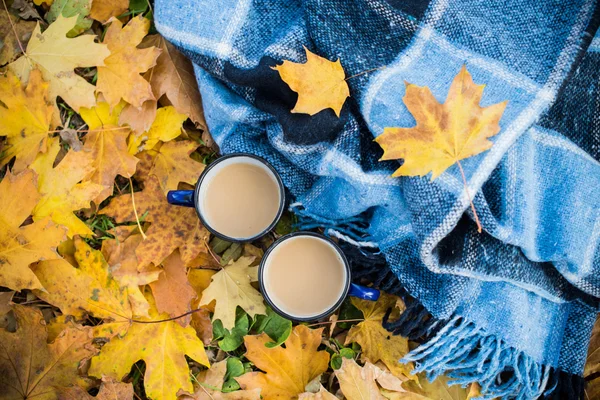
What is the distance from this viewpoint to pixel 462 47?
41.0 inches

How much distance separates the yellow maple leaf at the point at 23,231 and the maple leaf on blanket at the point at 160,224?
0.53 feet

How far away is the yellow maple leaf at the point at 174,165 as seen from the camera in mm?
1221

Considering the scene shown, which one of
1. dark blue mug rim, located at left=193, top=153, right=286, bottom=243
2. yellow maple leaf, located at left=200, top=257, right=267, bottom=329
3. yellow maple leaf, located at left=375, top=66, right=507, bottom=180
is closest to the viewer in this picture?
yellow maple leaf, located at left=375, top=66, right=507, bottom=180

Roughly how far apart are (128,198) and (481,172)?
794 millimetres

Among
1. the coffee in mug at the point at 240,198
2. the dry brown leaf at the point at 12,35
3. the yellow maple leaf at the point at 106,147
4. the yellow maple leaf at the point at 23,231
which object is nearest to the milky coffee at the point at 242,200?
the coffee in mug at the point at 240,198

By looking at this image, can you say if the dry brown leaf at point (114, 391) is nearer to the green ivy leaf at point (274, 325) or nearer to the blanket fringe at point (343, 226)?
the green ivy leaf at point (274, 325)

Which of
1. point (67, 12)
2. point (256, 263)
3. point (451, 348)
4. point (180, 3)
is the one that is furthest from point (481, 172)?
point (67, 12)

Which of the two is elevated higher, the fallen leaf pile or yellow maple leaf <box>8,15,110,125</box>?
yellow maple leaf <box>8,15,110,125</box>

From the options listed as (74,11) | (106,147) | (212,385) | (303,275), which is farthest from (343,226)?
(74,11)

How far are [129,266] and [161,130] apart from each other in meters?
0.33

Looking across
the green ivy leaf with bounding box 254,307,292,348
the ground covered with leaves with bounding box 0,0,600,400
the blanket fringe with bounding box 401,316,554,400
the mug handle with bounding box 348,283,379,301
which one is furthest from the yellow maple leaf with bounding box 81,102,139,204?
the blanket fringe with bounding box 401,316,554,400

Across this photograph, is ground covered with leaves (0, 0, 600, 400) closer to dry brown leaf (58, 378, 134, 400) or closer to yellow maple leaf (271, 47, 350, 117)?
dry brown leaf (58, 378, 134, 400)

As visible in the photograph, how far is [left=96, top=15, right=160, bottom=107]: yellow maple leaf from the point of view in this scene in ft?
3.82

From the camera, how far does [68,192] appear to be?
1.15 metres
